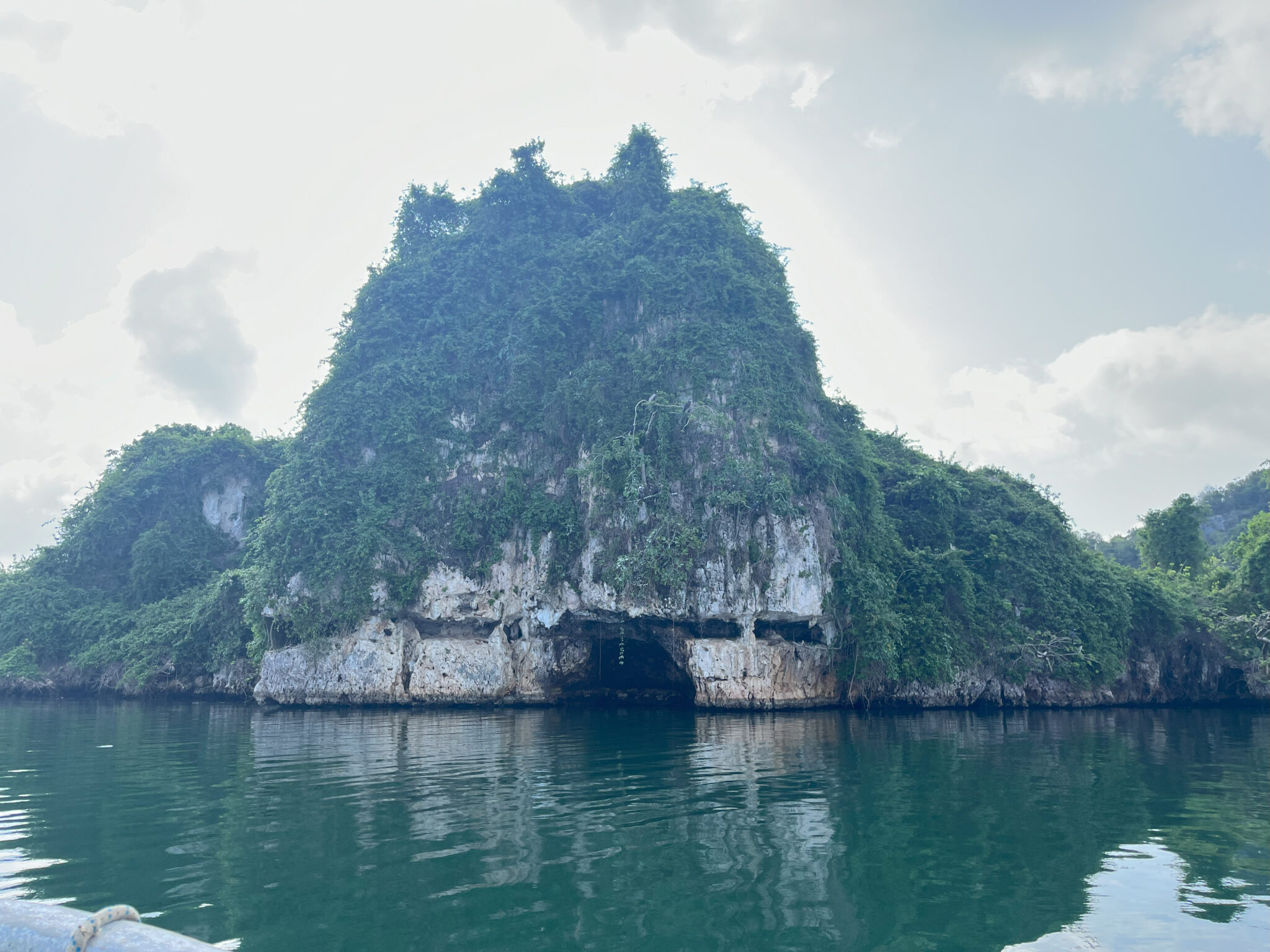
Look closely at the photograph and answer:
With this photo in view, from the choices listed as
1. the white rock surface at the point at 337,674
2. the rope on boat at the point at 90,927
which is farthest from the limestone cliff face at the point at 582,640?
the rope on boat at the point at 90,927

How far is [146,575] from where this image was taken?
37031 mm

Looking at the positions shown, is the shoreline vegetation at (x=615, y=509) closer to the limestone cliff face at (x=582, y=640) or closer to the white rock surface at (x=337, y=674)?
the limestone cliff face at (x=582, y=640)

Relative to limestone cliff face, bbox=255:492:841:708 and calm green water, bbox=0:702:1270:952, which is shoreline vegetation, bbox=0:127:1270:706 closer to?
limestone cliff face, bbox=255:492:841:708

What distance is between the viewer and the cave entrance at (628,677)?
30594 millimetres

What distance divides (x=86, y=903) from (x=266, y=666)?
2472cm

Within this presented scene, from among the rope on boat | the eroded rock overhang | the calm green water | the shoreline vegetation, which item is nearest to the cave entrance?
the eroded rock overhang

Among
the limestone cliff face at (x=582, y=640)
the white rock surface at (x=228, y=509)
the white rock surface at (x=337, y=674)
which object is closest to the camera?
the limestone cliff face at (x=582, y=640)

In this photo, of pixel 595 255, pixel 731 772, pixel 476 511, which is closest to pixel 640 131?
pixel 595 255

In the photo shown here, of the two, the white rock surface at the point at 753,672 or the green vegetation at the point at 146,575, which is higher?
the green vegetation at the point at 146,575

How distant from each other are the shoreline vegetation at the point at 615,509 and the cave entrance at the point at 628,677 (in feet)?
10.4

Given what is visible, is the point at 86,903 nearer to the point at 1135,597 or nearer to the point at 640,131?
the point at 1135,597

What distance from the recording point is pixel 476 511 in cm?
3062

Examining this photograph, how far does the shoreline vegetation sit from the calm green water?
37.6 feet

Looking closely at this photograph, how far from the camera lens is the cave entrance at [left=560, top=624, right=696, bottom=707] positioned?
30.6 meters
